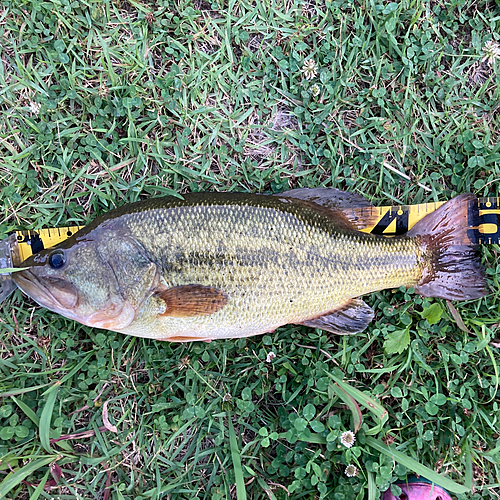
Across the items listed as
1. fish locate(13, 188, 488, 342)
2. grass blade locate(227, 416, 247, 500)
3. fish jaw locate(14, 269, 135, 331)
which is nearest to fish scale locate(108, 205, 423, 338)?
fish locate(13, 188, 488, 342)

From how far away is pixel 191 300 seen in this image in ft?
8.58

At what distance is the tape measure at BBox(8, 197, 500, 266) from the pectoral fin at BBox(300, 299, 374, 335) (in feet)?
2.44

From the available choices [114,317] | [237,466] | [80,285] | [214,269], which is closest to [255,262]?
[214,269]

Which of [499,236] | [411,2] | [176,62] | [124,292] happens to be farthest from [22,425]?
[411,2]

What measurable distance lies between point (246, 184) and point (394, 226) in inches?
54.4

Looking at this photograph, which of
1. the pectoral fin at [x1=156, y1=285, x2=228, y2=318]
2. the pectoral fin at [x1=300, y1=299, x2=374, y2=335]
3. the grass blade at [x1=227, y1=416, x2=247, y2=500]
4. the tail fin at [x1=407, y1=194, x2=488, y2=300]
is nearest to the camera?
the pectoral fin at [x1=156, y1=285, x2=228, y2=318]

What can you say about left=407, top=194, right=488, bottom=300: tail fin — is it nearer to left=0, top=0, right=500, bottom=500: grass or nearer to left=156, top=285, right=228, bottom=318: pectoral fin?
left=0, top=0, right=500, bottom=500: grass

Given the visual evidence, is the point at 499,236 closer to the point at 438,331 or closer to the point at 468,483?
the point at 438,331

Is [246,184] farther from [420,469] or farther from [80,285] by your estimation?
[420,469]

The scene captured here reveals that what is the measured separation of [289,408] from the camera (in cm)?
307

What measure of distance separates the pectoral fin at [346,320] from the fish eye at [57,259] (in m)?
1.91

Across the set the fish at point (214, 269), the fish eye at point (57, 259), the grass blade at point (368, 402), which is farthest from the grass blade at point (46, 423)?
the grass blade at point (368, 402)

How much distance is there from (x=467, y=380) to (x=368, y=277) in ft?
4.42

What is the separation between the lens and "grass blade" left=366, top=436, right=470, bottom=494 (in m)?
2.71
